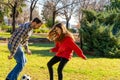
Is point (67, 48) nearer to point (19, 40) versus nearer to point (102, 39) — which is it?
point (19, 40)

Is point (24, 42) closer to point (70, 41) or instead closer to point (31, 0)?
point (70, 41)

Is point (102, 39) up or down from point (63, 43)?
down

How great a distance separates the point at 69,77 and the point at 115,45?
10623 millimetres

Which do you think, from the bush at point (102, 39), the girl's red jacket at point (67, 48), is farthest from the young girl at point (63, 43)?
the bush at point (102, 39)

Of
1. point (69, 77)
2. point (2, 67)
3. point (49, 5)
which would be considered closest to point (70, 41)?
point (69, 77)

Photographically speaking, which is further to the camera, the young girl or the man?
the young girl

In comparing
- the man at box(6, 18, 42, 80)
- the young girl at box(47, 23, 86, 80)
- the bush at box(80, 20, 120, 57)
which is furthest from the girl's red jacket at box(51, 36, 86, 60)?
the bush at box(80, 20, 120, 57)

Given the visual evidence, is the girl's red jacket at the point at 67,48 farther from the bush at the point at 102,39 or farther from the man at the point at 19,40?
the bush at the point at 102,39

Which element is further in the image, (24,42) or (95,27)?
(95,27)

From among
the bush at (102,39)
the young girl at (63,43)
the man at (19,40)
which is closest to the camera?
the man at (19,40)

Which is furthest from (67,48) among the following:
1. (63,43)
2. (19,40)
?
(19,40)

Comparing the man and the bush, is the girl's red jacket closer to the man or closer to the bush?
the man

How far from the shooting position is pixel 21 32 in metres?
7.68

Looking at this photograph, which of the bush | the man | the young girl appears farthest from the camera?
the bush
